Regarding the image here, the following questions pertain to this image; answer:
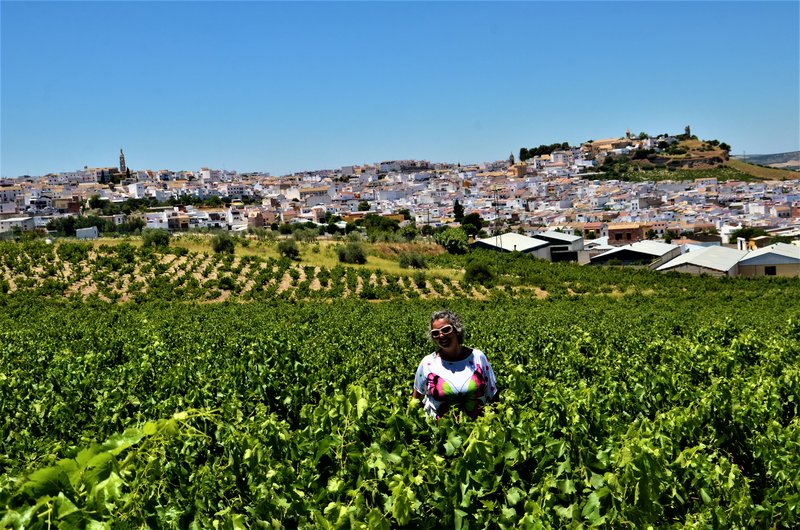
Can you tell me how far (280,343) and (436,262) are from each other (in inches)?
1874

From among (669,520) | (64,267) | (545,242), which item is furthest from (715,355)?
(545,242)

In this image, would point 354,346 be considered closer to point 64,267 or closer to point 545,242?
point 64,267

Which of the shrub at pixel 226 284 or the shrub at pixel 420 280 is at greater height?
the shrub at pixel 226 284

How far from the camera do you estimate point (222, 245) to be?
47.2 m

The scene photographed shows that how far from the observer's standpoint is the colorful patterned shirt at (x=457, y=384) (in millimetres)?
4973

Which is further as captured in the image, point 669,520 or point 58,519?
point 669,520

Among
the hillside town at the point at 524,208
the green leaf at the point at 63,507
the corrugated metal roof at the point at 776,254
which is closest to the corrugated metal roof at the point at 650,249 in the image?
the hillside town at the point at 524,208

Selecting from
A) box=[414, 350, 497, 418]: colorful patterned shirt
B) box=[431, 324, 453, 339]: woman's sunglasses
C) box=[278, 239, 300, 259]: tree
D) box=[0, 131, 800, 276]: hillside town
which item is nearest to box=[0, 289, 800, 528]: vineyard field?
box=[414, 350, 497, 418]: colorful patterned shirt

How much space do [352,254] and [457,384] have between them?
44.2 meters

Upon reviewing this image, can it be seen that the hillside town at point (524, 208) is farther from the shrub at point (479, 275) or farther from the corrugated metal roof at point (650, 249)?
the shrub at point (479, 275)

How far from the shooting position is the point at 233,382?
7.68m

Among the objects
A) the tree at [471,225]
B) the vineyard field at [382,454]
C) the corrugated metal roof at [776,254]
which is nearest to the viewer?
the vineyard field at [382,454]

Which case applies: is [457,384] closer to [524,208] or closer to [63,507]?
[63,507]

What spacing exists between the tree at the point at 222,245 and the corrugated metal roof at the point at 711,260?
34.9 metres
